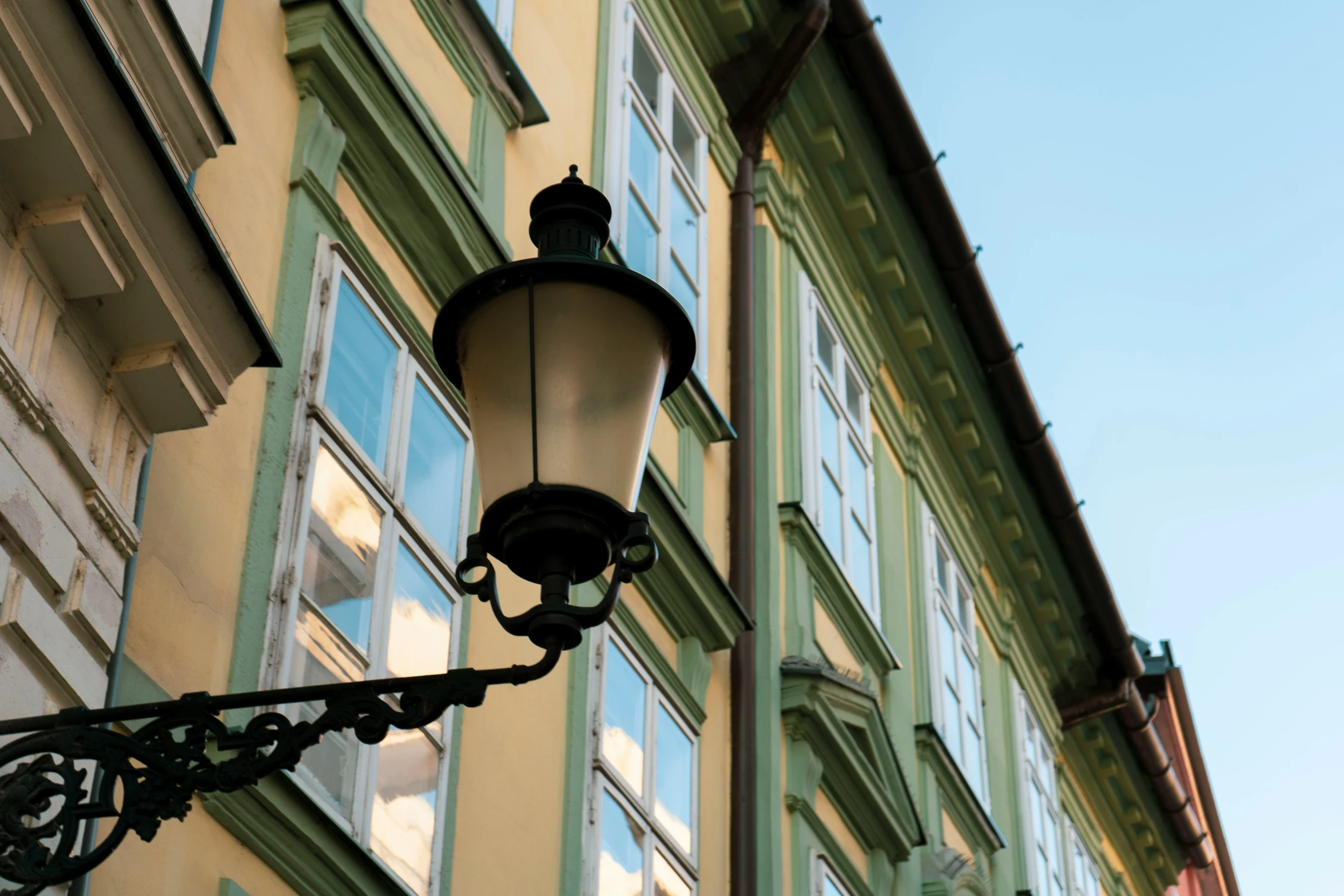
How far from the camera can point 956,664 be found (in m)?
14.0

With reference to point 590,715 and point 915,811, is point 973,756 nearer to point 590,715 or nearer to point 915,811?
point 915,811

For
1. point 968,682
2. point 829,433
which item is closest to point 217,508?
point 829,433

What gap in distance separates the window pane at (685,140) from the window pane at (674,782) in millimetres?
3506

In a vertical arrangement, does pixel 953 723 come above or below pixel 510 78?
below

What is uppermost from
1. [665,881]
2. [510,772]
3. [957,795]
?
[957,795]

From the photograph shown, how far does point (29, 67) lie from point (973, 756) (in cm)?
1063

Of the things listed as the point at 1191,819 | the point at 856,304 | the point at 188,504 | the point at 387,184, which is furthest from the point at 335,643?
the point at 1191,819

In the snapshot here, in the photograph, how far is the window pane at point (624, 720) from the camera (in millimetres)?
8055

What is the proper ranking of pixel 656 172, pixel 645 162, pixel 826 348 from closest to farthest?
pixel 645 162, pixel 656 172, pixel 826 348

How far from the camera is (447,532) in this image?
7000 mm

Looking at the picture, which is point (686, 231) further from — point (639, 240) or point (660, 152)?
point (639, 240)

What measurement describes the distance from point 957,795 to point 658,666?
4730mm

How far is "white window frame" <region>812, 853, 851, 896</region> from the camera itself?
9.89 meters

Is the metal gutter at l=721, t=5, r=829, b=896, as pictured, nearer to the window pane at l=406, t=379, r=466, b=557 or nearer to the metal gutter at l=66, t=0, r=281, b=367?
the window pane at l=406, t=379, r=466, b=557
